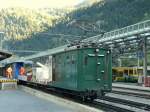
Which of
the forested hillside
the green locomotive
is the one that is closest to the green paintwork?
the green locomotive

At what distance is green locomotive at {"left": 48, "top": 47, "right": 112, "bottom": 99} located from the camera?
20.7 m

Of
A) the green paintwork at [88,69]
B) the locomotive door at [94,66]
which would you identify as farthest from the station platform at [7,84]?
the locomotive door at [94,66]

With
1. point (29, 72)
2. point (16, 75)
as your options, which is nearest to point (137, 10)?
point (16, 75)

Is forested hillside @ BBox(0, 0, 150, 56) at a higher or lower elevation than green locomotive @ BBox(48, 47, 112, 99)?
higher

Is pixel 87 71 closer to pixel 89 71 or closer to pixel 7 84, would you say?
pixel 89 71

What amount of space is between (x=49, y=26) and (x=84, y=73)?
105m

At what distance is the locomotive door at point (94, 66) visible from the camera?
20906mm

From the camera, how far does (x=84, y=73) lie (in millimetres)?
20797

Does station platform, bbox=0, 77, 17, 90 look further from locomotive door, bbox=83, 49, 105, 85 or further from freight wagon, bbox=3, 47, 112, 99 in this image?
locomotive door, bbox=83, 49, 105, 85

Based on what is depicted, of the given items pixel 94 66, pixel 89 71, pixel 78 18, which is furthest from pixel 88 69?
pixel 78 18

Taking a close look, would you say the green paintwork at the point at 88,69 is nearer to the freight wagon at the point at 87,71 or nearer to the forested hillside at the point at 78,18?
the freight wagon at the point at 87,71

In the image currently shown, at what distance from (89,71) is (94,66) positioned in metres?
0.38

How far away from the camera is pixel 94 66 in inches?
831

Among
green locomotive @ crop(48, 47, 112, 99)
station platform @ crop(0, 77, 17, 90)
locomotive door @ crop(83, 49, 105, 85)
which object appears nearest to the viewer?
green locomotive @ crop(48, 47, 112, 99)
